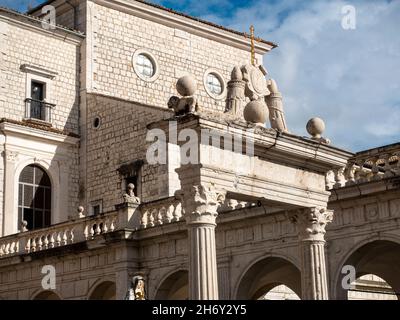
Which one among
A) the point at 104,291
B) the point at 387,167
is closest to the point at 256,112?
the point at 387,167

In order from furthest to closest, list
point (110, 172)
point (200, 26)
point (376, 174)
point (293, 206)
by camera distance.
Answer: point (200, 26), point (110, 172), point (376, 174), point (293, 206)

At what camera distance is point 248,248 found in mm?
19094

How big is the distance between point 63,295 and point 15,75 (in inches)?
381

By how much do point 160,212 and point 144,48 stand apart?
12761 mm

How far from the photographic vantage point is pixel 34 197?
28797mm

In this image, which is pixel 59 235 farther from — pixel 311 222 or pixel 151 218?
pixel 311 222

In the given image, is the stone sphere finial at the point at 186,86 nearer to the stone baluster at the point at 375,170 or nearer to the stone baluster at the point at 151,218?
the stone baluster at the point at 375,170

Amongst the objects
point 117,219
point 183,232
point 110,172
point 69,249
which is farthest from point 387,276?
point 110,172

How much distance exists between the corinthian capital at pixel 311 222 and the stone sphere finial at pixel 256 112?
5.14ft

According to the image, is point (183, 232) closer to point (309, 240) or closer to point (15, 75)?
point (309, 240)

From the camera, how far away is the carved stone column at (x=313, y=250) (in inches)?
508

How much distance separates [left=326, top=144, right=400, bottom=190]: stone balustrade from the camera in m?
16.8

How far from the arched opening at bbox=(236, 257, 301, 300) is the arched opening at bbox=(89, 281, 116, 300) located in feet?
12.0

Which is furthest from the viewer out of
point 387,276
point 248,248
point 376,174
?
point 387,276
